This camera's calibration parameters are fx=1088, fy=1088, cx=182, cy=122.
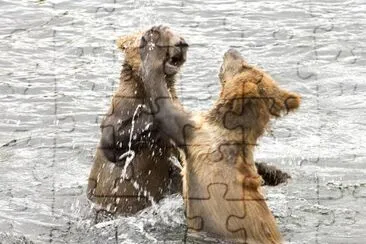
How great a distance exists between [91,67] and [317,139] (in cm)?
352

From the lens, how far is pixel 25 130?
12.9 meters

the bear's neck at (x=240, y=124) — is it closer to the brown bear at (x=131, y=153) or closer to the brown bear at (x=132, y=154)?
the brown bear at (x=132, y=154)

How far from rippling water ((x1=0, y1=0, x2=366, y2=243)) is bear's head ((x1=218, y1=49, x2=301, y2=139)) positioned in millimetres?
624

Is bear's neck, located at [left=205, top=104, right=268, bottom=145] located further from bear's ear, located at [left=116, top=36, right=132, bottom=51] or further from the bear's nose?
bear's ear, located at [left=116, top=36, right=132, bottom=51]

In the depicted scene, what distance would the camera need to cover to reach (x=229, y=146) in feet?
28.9

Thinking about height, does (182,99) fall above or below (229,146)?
above

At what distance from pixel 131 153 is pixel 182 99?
11.5 ft

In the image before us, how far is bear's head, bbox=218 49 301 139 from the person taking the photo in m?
8.66

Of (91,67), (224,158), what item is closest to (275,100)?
(224,158)

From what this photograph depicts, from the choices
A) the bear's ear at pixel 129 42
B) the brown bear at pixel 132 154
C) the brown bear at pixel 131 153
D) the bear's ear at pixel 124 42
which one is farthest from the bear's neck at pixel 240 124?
the bear's ear at pixel 124 42

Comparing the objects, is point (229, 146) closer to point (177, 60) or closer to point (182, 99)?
point (177, 60)

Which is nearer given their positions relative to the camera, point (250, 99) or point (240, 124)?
point (250, 99)

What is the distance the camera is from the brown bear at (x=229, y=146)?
8.64 m

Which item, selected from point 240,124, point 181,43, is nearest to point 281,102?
point 240,124
